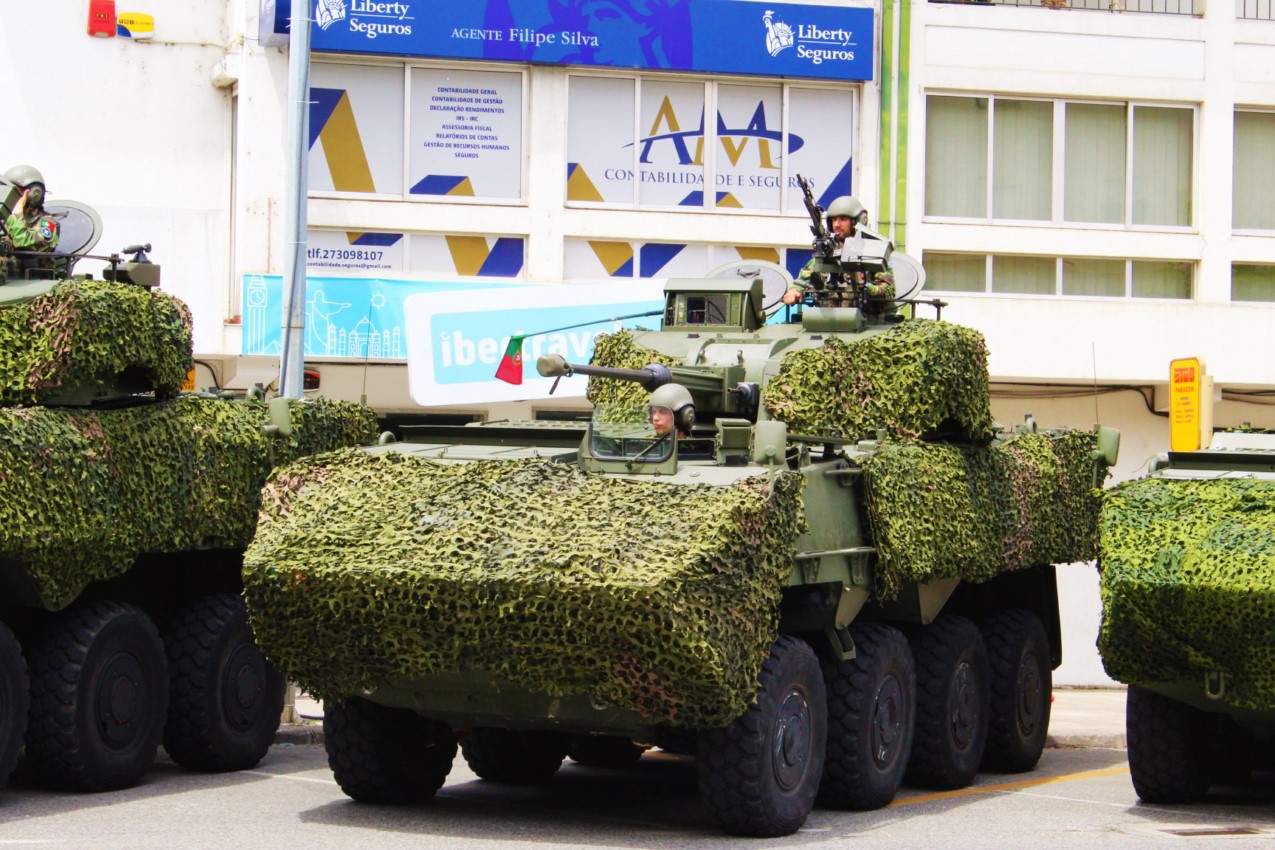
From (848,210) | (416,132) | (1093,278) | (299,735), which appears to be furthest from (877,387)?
(1093,278)

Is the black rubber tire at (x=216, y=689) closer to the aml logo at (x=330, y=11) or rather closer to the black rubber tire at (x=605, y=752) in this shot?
the black rubber tire at (x=605, y=752)

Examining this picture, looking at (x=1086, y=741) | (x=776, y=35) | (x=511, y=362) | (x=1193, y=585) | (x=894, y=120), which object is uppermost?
(x=776, y=35)

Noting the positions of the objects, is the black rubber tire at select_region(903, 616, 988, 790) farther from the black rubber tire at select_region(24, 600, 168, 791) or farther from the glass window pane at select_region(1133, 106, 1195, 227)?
the glass window pane at select_region(1133, 106, 1195, 227)

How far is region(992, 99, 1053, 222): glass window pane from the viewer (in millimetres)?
21719

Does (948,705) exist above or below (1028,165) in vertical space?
below

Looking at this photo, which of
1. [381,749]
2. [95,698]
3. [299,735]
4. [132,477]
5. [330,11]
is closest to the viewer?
[381,749]

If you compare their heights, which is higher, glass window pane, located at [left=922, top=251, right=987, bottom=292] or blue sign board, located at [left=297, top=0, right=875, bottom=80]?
blue sign board, located at [left=297, top=0, right=875, bottom=80]

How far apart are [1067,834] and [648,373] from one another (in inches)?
134

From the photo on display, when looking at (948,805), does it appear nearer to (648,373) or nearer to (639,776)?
(639,776)

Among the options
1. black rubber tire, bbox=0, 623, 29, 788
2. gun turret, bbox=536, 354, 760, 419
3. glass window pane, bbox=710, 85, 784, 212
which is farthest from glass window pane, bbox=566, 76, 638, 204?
black rubber tire, bbox=0, 623, 29, 788

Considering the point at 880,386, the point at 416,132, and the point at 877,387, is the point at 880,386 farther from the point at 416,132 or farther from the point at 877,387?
the point at 416,132

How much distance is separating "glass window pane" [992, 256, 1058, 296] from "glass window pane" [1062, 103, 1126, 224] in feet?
2.27

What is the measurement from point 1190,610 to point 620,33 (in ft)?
37.9

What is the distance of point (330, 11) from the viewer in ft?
64.8
